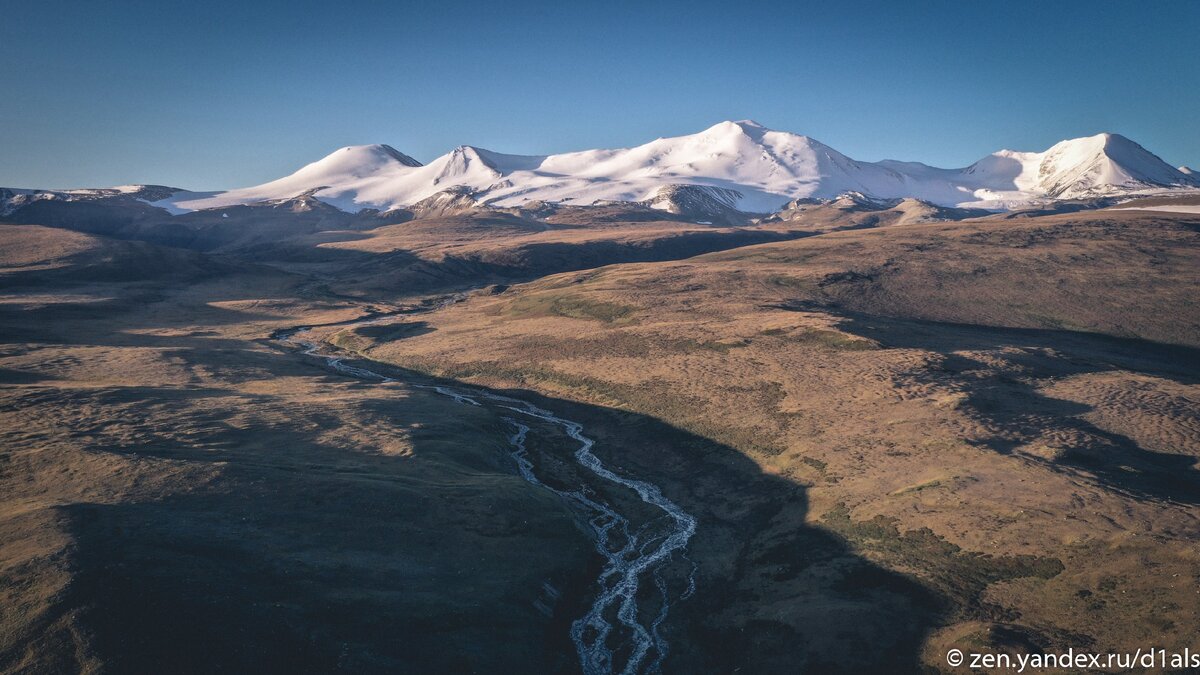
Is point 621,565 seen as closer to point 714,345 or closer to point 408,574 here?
point 408,574

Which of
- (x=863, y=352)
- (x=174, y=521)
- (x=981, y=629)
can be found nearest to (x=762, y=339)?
(x=863, y=352)

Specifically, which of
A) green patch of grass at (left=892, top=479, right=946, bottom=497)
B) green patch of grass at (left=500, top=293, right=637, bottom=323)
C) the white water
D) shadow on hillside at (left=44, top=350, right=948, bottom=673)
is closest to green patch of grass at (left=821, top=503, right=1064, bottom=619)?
shadow on hillside at (left=44, top=350, right=948, bottom=673)

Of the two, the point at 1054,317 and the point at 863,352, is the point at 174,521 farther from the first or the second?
the point at 1054,317

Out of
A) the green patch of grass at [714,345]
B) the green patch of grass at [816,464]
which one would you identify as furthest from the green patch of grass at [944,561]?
the green patch of grass at [714,345]

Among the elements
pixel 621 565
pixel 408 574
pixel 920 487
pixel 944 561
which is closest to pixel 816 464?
pixel 920 487

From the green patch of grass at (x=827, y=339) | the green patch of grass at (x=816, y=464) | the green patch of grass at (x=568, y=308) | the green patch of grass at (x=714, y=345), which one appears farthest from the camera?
the green patch of grass at (x=568, y=308)

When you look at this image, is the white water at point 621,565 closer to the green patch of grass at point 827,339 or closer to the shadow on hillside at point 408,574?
the shadow on hillside at point 408,574
